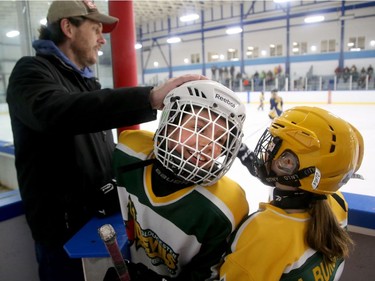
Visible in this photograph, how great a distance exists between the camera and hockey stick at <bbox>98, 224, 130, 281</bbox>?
2.07 feet

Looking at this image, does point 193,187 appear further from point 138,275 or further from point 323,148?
point 323,148

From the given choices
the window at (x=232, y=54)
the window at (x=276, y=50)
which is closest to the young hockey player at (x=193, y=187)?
the window at (x=276, y=50)

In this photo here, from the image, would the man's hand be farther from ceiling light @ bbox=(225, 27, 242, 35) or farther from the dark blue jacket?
ceiling light @ bbox=(225, 27, 242, 35)

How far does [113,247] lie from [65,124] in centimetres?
30

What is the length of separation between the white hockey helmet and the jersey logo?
0.19 meters

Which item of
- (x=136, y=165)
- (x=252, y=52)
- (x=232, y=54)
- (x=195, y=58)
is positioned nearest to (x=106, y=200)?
(x=136, y=165)

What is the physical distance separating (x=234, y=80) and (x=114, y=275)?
47.2 ft

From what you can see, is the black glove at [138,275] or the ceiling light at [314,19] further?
the ceiling light at [314,19]

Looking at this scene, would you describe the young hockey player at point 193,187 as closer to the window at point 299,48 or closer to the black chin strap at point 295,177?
→ the black chin strap at point 295,177

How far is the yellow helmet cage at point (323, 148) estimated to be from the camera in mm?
822

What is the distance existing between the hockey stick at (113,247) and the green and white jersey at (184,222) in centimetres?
13

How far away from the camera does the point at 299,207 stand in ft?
2.79

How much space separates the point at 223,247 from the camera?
2.49 feet

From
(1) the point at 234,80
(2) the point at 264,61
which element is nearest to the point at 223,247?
(1) the point at 234,80
